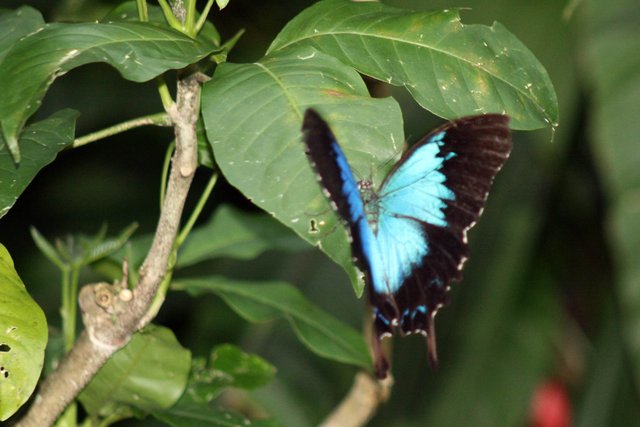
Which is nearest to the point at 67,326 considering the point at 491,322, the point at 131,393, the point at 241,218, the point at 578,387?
the point at 131,393

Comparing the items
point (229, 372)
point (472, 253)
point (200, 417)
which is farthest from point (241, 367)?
point (472, 253)

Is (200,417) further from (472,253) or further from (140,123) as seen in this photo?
(472,253)

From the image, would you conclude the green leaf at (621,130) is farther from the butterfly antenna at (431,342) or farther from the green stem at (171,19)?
the green stem at (171,19)

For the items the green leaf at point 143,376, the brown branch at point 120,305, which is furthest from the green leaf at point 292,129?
the green leaf at point 143,376

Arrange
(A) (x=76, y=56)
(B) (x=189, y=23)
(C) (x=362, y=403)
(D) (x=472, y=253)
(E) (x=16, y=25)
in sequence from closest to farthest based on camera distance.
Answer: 1. (A) (x=76, y=56)
2. (B) (x=189, y=23)
3. (E) (x=16, y=25)
4. (C) (x=362, y=403)
5. (D) (x=472, y=253)

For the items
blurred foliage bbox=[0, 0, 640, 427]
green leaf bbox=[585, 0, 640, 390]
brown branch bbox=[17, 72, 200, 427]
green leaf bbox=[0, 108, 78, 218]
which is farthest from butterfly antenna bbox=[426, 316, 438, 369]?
blurred foliage bbox=[0, 0, 640, 427]
